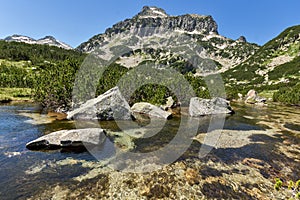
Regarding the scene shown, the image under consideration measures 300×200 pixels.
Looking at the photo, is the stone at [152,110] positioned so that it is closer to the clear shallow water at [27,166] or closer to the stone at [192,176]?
the clear shallow water at [27,166]

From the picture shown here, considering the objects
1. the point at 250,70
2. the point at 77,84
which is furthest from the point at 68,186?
the point at 250,70

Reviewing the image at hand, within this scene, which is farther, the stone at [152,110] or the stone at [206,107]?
the stone at [206,107]

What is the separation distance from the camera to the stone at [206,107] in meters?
36.3

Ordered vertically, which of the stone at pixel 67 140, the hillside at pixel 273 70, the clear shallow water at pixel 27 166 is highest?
the hillside at pixel 273 70

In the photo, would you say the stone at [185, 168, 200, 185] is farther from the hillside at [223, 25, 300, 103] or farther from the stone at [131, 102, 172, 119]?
the hillside at [223, 25, 300, 103]

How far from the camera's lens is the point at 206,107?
122ft

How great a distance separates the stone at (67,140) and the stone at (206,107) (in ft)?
75.7

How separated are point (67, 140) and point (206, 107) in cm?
2804

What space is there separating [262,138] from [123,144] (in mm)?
15693

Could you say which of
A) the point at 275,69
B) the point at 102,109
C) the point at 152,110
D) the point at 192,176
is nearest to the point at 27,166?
the point at 192,176

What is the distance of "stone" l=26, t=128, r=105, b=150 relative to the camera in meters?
15.3

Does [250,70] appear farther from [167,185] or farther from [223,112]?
[167,185]

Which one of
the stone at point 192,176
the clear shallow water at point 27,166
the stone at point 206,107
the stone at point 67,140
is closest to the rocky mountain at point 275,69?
the stone at point 206,107

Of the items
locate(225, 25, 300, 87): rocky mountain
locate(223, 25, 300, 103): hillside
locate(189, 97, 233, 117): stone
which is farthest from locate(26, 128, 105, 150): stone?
locate(225, 25, 300, 87): rocky mountain
